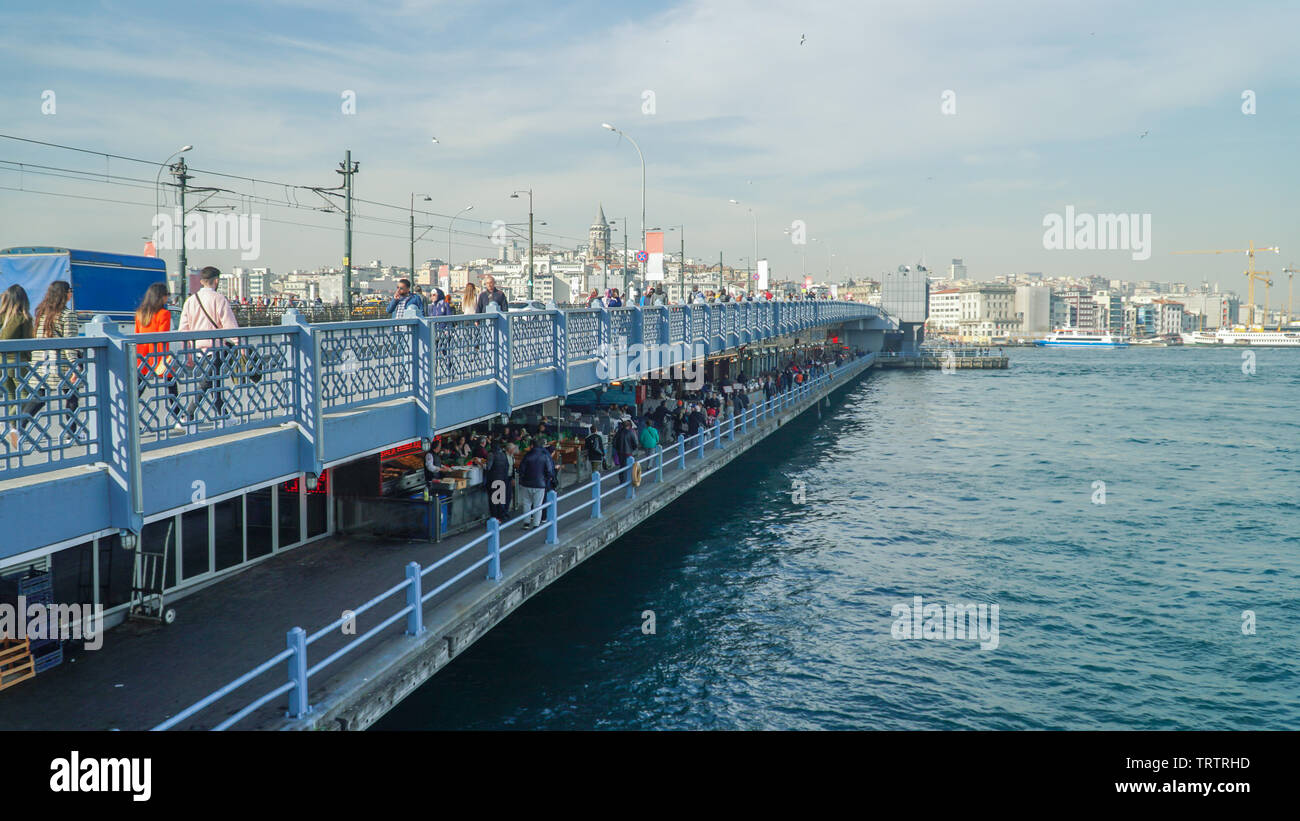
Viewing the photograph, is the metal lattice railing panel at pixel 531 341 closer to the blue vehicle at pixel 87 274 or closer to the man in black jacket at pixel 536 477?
the man in black jacket at pixel 536 477

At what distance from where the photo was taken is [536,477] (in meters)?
15.8

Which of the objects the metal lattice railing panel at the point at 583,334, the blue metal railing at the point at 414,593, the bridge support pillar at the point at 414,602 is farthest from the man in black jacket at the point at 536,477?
the bridge support pillar at the point at 414,602

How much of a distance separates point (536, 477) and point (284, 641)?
20.4 ft

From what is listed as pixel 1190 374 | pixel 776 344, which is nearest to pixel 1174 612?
pixel 776 344

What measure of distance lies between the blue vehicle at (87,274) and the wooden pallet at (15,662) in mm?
12295

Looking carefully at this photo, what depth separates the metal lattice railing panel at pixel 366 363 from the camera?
945 cm

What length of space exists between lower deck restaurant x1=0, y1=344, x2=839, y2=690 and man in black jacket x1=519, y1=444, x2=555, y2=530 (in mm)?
570

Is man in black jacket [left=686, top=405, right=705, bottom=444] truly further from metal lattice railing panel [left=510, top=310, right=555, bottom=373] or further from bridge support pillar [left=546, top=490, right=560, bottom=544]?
bridge support pillar [left=546, top=490, right=560, bottom=544]

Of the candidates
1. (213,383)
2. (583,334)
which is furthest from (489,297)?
(213,383)

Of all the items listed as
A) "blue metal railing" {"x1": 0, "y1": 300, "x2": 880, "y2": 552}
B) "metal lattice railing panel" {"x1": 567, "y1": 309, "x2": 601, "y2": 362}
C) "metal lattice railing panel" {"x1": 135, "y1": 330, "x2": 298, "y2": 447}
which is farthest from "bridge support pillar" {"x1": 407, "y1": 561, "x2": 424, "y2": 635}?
"metal lattice railing panel" {"x1": 567, "y1": 309, "x2": 601, "y2": 362}

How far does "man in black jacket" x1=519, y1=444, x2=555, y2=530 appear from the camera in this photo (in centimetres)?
1575

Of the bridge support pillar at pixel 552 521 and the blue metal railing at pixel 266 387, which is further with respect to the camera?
the bridge support pillar at pixel 552 521
